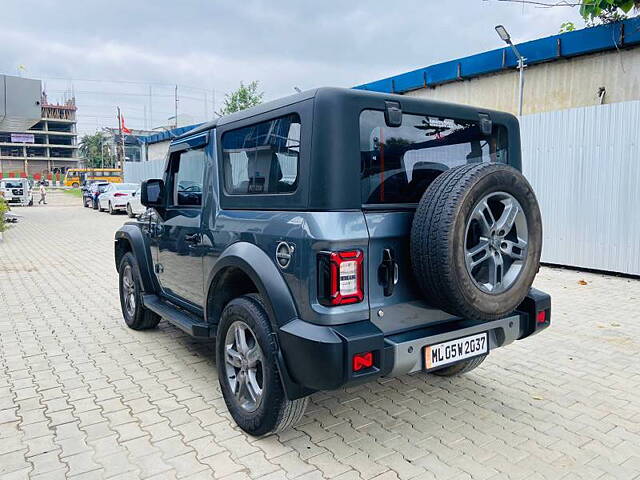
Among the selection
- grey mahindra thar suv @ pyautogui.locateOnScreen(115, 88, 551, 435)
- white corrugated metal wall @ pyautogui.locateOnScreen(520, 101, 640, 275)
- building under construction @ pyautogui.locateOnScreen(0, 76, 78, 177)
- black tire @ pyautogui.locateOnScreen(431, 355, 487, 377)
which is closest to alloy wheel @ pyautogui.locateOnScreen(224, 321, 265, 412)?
grey mahindra thar suv @ pyautogui.locateOnScreen(115, 88, 551, 435)

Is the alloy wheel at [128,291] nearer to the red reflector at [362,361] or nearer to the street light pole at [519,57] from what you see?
the red reflector at [362,361]

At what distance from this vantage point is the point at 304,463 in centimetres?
275

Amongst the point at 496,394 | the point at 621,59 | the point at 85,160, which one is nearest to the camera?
the point at 496,394

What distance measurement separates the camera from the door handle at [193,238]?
367 cm

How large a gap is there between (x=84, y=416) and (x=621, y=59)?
11.4 meters

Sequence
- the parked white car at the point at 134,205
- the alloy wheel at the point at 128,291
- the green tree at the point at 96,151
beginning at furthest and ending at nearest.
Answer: the green tree at the point at 96,151
the parked white car at the point at 134,205
the alloy wheel at the point at 128,291

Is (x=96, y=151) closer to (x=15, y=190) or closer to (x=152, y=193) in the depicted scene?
(x=15, y=190)

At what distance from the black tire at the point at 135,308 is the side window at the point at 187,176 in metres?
1.12

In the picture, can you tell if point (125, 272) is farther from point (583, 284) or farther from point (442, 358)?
point (583, 284)

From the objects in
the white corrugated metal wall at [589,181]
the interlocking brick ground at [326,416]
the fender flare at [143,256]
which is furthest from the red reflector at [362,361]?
the white corrugated metal wall at [589,181]

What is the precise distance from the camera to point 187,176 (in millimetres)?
4047

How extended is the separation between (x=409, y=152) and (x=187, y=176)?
1974 mm

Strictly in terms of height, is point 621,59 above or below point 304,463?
above

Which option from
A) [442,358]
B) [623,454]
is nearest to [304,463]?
[442,358]
